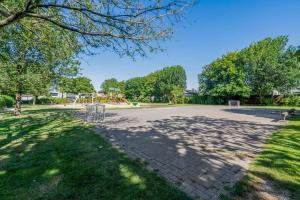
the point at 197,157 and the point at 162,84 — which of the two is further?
the point at 162,84

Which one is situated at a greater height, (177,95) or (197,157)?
(177,95)

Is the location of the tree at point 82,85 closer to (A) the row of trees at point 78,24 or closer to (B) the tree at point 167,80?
(B) the tree at point 167,80

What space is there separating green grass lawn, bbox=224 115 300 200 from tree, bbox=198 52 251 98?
29251 mm

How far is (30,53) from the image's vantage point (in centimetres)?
1091

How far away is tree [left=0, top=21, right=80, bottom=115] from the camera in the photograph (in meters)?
4.47

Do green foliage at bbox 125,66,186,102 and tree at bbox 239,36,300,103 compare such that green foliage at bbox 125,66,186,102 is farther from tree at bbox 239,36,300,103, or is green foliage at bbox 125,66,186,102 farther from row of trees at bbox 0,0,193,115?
row of trees at bbox 0,0,193,115

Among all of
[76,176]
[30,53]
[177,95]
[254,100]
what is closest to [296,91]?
[254,100]

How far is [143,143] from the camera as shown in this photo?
17.8 ft

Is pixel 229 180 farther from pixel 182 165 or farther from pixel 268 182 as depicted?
pixel 182 165

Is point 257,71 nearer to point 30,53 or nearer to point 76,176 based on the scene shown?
point 30,53

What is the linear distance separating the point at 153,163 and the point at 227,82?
109 ft

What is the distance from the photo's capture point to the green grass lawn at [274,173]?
105 inches

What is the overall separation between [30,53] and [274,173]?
12.8m

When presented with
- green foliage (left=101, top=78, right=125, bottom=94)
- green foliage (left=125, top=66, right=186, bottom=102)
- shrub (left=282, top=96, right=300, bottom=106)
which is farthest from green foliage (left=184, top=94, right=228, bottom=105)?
green foliage (left=101, top=78, right=125, bottom=94)
